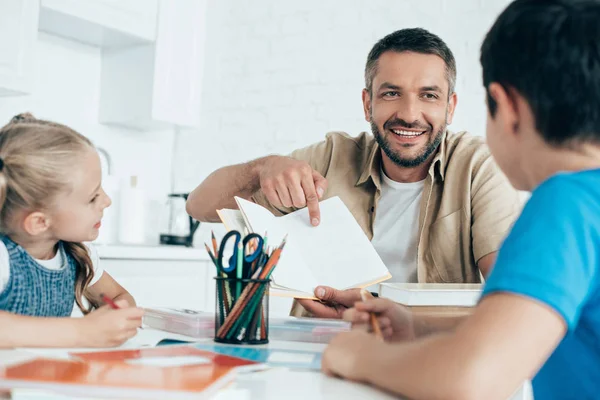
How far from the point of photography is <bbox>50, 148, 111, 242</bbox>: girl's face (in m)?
1.15

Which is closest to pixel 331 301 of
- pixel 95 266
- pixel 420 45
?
pixel 95 266

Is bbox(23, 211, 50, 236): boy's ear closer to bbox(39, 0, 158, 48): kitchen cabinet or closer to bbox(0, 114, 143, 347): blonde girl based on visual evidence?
bbox(0, 114, 143, 347): blonde girl

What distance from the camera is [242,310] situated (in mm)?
965

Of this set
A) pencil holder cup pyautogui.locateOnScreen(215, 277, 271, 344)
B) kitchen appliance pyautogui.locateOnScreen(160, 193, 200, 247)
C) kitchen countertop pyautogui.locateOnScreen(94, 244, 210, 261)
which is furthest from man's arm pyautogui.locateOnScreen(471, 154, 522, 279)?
kitchen appliance pyautogui.locateOnScreen(160, 193, 200, 247)

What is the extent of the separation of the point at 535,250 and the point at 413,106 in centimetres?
122

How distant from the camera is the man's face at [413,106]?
1.79m

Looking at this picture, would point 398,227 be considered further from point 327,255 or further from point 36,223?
point 36,223

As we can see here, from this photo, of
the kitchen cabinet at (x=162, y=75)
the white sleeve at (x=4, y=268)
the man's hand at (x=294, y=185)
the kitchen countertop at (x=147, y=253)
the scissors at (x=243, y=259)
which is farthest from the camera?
the kitchen cabinet at (x=162, y=75)

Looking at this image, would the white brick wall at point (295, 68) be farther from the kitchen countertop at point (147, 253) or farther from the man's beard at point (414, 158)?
the man's beard at point (414, 158)

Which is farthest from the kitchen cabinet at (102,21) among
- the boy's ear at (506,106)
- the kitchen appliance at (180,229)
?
the boy's ear at (506,106)

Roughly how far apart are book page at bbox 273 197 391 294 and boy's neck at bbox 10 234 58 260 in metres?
0.39

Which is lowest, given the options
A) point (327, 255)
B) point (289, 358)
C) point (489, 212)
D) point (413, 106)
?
point (289, 358)

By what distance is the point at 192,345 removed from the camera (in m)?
0.93

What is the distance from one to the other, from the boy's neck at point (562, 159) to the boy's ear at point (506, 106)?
4cm
